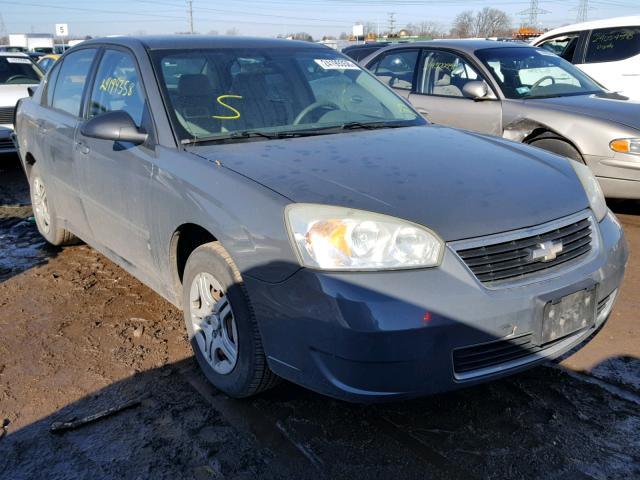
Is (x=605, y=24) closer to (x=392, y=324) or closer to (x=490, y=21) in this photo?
(x=392, y=324)

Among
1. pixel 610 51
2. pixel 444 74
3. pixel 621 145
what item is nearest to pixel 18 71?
pixel 444 74

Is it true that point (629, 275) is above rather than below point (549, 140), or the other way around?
below

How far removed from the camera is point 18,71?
10.4 metres

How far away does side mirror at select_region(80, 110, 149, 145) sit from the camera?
10.5ft

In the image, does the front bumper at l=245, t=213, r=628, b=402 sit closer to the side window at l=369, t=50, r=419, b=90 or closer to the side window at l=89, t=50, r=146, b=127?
the side window at l=89, t=50, r=146, b=127

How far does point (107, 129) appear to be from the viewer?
321cm

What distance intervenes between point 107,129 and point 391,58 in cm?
491

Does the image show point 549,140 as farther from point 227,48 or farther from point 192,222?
point 192,222

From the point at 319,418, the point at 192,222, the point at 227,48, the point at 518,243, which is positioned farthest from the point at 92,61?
the point at 518,243

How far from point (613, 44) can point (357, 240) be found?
7962 mm

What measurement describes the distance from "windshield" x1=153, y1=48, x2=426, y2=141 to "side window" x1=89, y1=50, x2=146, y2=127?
19 cm

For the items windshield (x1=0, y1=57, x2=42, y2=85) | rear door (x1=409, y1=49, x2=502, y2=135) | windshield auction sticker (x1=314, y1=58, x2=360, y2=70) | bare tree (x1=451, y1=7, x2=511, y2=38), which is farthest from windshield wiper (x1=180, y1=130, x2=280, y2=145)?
bare tree (x1=451, y1=7, x2=511, y2=38)

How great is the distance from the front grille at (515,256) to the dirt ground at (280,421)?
714 millimetres

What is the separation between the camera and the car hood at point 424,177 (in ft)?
8.04
